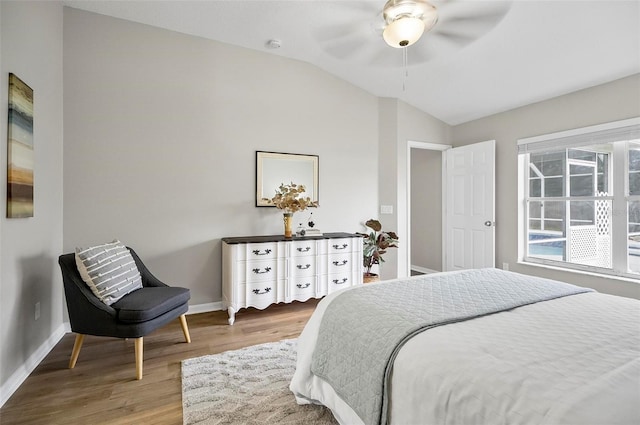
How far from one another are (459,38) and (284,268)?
8.36 ft

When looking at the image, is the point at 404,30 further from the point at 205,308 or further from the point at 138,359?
the point at 205,308

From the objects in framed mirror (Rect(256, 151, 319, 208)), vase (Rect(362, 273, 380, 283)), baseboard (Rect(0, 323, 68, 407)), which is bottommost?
baseboard (Rect(0, 323, 68, 407))

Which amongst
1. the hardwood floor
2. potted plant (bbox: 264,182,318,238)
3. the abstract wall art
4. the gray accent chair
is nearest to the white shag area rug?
the hardwood floor

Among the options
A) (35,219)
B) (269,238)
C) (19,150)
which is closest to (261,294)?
(269,238)

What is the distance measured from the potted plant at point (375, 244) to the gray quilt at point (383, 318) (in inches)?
80.8

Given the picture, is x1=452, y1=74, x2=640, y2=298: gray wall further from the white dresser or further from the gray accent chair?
the gray accent chair

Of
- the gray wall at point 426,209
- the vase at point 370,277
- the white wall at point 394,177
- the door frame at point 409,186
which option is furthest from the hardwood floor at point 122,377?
the gray wall at point 426,209

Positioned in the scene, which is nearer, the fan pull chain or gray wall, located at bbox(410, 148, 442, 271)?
the fan pull chain

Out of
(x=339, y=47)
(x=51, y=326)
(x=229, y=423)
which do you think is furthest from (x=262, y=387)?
(x=339, y=47)

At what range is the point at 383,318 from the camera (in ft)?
4.47

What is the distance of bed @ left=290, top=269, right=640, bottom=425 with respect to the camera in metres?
0.84

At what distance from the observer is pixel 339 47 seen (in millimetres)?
2695

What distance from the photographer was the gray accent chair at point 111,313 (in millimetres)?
2061

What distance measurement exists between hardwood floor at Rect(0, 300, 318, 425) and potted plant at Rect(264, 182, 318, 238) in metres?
1.02
